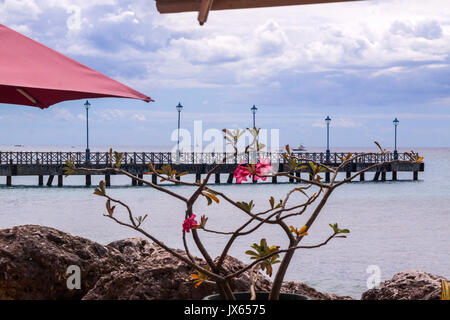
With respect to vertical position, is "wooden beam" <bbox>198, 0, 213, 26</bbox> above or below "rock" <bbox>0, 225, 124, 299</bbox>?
above

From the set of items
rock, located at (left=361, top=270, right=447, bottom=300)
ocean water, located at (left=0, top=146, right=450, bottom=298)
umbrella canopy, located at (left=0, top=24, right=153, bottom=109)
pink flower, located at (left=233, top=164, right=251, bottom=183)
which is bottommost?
ocean water, located at (left=0, top=146, right=450, bottom=298)

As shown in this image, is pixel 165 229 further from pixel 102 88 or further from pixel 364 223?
pixel 102 88

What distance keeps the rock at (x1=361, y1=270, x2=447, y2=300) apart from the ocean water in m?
8.38

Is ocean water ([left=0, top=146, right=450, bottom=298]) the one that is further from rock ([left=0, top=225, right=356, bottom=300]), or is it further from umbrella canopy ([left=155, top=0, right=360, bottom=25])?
umbrella canopy ([left=155, top=0, right=360, bottom=25])

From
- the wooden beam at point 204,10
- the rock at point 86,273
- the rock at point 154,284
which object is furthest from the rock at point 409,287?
the wooden beam at point 204,10

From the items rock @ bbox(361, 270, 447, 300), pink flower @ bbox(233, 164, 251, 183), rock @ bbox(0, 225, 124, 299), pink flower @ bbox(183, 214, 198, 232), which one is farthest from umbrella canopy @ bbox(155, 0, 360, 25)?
rock @ bbox(361, 270, 447, 300)

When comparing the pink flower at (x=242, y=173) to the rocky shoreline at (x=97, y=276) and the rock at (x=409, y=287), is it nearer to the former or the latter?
the rocky shoreline at (x=97, y=276)

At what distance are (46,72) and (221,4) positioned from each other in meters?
1.10

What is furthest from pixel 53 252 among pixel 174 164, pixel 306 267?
pixel 174 164

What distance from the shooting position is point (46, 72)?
3.47m

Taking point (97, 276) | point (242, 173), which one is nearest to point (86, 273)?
point (97, 276)

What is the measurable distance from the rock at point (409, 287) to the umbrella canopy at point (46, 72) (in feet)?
7.37

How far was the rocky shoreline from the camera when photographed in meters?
3.95

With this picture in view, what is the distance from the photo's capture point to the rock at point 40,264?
411 cm
